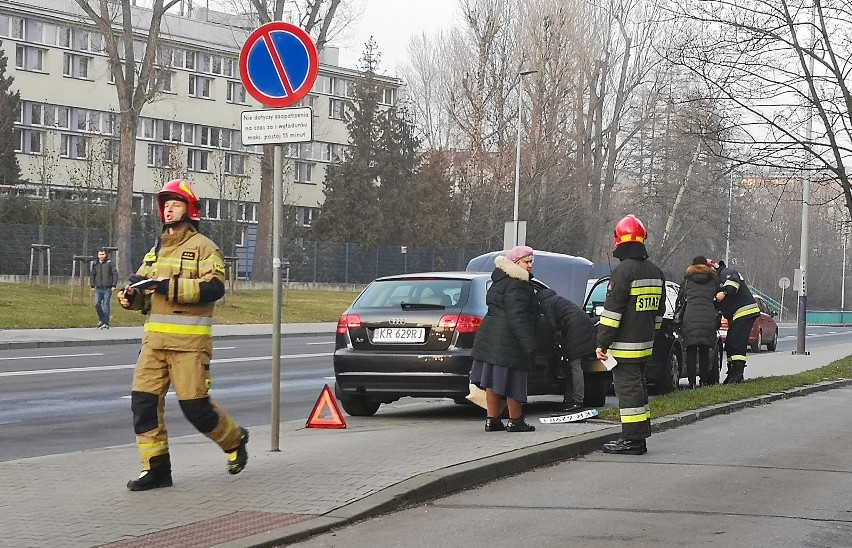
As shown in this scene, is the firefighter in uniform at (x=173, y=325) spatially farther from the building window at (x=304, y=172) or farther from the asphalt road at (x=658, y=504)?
the building window at (x=304, y=172)

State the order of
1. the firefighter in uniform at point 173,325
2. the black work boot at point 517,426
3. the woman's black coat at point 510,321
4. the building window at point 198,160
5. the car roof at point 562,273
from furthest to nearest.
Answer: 1. the building window at point 198,160
2. the car roof at point 562,273
3. the black work boot at point 517,426
4. the woman's black coat at point 510,321
5. the firefighter in uniform at point 173,325

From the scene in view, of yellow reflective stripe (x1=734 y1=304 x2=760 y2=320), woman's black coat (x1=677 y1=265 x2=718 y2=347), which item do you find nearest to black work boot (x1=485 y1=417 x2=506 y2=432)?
woman's black coat (x1=677 y1=265 x2=718 y2=347)

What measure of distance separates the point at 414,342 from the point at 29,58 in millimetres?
66004

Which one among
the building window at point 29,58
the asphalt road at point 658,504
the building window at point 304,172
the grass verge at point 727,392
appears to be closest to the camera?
the asphalt road at point 658,504

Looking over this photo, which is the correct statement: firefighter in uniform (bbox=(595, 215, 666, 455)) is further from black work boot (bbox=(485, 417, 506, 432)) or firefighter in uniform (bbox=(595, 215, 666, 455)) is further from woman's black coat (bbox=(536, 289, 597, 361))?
woman's black coat (bbox=(536, 289, 597, 361))

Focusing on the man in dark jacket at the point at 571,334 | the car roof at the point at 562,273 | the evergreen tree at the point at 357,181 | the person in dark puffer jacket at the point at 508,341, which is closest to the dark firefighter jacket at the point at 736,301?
the man in dark jacket at the point at 571,334

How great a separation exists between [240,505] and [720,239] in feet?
206

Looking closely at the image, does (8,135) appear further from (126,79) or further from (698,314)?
(698,314)

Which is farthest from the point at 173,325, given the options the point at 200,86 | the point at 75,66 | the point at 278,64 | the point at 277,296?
the point at 200,86

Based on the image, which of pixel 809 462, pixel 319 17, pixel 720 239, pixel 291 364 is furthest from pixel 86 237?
pixel 809 462

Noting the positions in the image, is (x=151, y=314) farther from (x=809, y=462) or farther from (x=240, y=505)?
(x=809, y=462)

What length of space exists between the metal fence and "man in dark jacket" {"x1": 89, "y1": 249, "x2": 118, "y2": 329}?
1508 cm

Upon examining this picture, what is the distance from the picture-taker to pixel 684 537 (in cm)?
710

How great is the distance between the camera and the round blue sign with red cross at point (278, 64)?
9703mm
